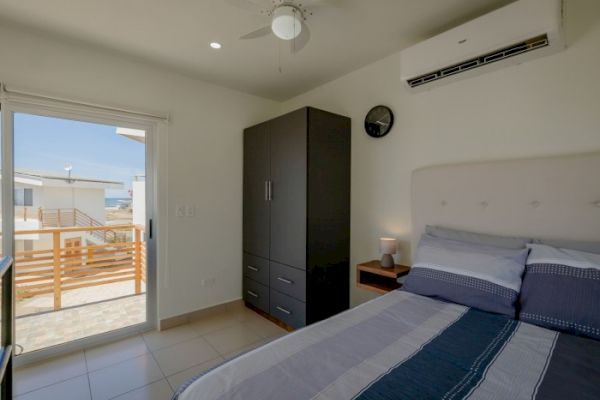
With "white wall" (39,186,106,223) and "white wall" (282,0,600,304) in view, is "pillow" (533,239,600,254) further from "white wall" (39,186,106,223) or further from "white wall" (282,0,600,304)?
"white wall" (39,186,106,223)

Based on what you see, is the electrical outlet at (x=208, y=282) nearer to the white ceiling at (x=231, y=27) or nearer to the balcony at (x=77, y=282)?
the balcony at (x=77, y=282)

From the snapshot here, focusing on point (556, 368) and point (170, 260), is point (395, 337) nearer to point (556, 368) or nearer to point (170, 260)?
point (556, 368)

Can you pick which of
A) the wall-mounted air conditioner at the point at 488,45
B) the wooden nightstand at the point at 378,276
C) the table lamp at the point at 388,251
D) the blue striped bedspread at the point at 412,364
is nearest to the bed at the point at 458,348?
the blue striped bedspread at the point at 412,364

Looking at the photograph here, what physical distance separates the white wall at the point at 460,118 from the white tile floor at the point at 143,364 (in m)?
1.25

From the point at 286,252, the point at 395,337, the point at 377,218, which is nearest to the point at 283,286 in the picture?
the point at 286,252

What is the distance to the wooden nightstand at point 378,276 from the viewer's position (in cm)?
220

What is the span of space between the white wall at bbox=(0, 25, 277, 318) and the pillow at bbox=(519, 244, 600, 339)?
2618mm

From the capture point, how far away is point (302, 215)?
247cm

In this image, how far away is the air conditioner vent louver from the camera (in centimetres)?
164

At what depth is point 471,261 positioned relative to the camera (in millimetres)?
1626

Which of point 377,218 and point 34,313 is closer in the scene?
point 34,313

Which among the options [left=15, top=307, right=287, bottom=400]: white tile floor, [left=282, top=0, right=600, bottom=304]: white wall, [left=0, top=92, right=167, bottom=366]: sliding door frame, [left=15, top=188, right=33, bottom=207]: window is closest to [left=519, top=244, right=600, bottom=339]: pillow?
[left=282, top=0, right=600, bottom=304]: white wall

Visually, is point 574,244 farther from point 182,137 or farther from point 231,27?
point 182,137

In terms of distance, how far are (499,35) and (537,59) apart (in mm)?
324
